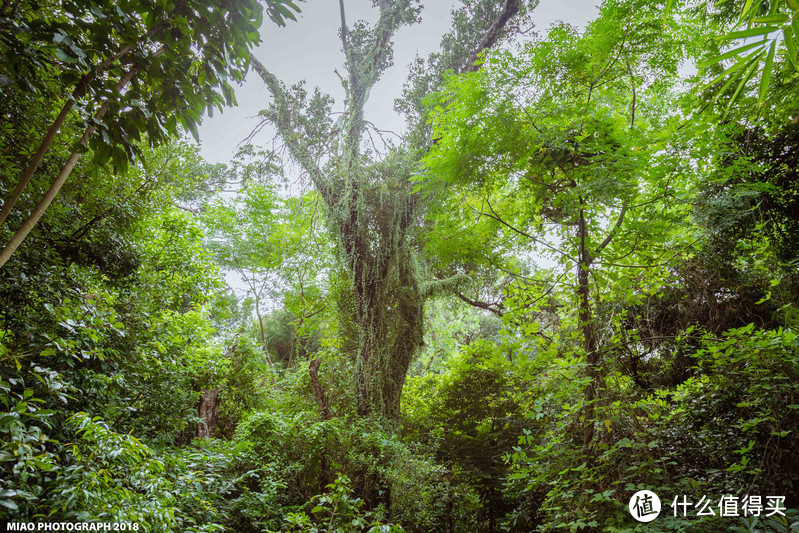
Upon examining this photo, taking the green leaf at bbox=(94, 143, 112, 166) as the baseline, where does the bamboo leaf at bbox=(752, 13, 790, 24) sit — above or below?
below

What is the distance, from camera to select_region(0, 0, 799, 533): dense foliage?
1867 mm

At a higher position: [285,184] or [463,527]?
[285,184]

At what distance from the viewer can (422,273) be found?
5.33m

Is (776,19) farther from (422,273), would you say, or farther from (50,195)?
(422,273)

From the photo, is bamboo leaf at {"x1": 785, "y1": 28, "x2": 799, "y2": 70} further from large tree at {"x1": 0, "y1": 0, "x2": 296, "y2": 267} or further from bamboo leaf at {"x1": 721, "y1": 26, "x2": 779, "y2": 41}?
large tree at {"x1": 0, "y1": 0, "x2": 296, "y2": 267}

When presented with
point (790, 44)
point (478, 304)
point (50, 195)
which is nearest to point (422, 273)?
point (478, 304)

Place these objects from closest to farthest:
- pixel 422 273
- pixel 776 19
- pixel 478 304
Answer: pixel 776 19
pixel 422 273
pixel 478 304

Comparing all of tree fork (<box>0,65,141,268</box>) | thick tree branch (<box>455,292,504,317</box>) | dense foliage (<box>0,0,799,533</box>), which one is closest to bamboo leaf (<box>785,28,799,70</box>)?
dense foliage (<box>0,0,799,533</box>)

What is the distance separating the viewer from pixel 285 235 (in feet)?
31.4

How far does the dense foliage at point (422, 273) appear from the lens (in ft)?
6.13

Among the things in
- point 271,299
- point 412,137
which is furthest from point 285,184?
point 271,299

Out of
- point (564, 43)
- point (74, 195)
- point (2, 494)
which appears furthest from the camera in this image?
point (74, 195)

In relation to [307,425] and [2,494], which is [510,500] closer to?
[307,425]

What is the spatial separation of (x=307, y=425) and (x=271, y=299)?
24.2ft
